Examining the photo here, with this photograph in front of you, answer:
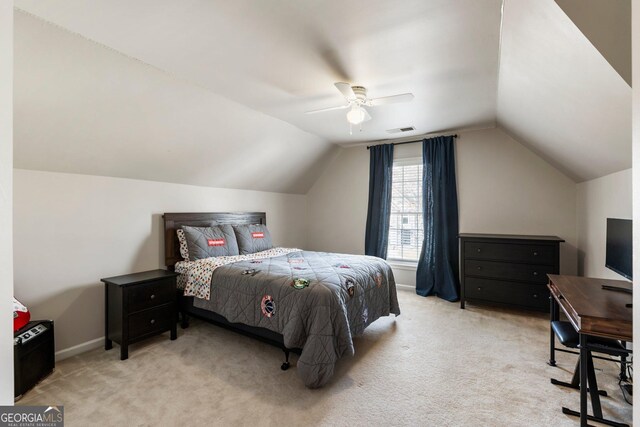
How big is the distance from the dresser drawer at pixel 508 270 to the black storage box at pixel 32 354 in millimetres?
4347

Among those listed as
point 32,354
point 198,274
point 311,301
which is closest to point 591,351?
point 311,301

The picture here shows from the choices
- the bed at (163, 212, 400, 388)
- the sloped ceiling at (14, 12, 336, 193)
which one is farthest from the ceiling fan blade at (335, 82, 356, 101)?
the bed at (163, 212, 400, 388)

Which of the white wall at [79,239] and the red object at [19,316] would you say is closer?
the red object at [19,316]

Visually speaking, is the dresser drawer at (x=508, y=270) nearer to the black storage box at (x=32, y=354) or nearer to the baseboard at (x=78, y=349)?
the baseboard at (x=78, y=349)

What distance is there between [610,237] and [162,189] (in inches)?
169

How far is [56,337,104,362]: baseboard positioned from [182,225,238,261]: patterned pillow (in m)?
1.12

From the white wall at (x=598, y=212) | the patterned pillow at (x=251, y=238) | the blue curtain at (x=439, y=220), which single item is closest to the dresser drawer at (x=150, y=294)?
the patterned pillow at (x=251, y=238)

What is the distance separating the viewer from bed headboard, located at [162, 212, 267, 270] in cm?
352

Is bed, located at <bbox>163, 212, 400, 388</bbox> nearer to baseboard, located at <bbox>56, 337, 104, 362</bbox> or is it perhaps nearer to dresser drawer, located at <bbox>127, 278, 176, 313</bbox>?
dresser drawer, located at <bbox>127, 278, 176, 313</bbox>

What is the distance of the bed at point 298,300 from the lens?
2.26 meters

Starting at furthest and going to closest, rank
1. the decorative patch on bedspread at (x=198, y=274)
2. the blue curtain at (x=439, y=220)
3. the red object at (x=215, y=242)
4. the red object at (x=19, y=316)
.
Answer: the blue curtain at (x=439, y=220)
the red object at (x=215, y=242)
the decorative patch on bedspread at (x=198, y=274)
the red object at (x=19, y=316)

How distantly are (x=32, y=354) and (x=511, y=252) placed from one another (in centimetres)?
469

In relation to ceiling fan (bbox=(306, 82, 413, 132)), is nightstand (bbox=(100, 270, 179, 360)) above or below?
below

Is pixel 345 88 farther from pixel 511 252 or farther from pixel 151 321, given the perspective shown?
pixel 511 252
